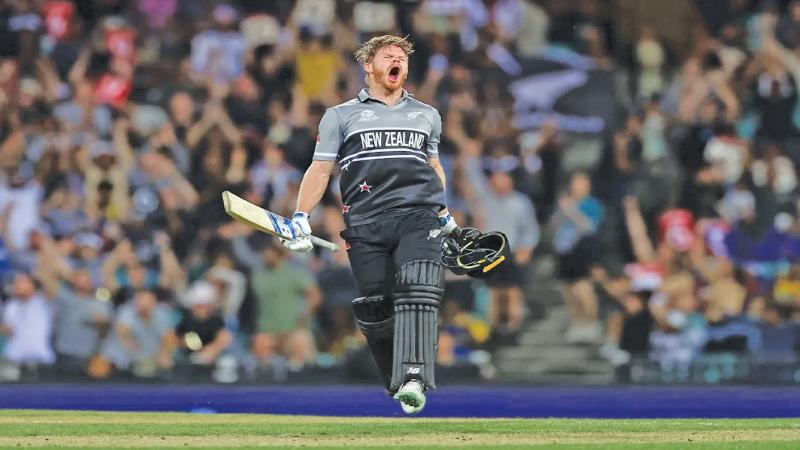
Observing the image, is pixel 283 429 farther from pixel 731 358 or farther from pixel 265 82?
pixel 265 82

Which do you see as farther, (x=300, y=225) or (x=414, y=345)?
(x=300, y=225)

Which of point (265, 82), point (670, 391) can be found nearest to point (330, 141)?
point (670, 391)

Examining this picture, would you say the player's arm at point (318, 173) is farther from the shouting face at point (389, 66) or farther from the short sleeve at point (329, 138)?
the shouting face at point (389, 66)

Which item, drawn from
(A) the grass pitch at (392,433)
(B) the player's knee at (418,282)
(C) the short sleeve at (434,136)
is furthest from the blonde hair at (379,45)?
(A) the grass pitch at (392,433)

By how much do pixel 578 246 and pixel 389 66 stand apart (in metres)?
7.29

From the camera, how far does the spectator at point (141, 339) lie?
52.8 ft

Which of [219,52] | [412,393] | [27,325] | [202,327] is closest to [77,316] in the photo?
[27,325]

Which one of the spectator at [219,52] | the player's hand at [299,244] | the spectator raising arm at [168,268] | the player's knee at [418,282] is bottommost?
the player's knee at [418,282]

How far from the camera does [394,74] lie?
1018cm

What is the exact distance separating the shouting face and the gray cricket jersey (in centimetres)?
14

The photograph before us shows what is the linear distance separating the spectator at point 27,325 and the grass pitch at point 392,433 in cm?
403

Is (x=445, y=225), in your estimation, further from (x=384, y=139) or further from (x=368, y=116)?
(x=368, y=116)

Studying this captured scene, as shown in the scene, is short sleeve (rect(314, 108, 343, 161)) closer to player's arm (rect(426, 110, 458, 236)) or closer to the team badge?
the team badge

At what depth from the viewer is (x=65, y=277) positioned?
54.5ft
